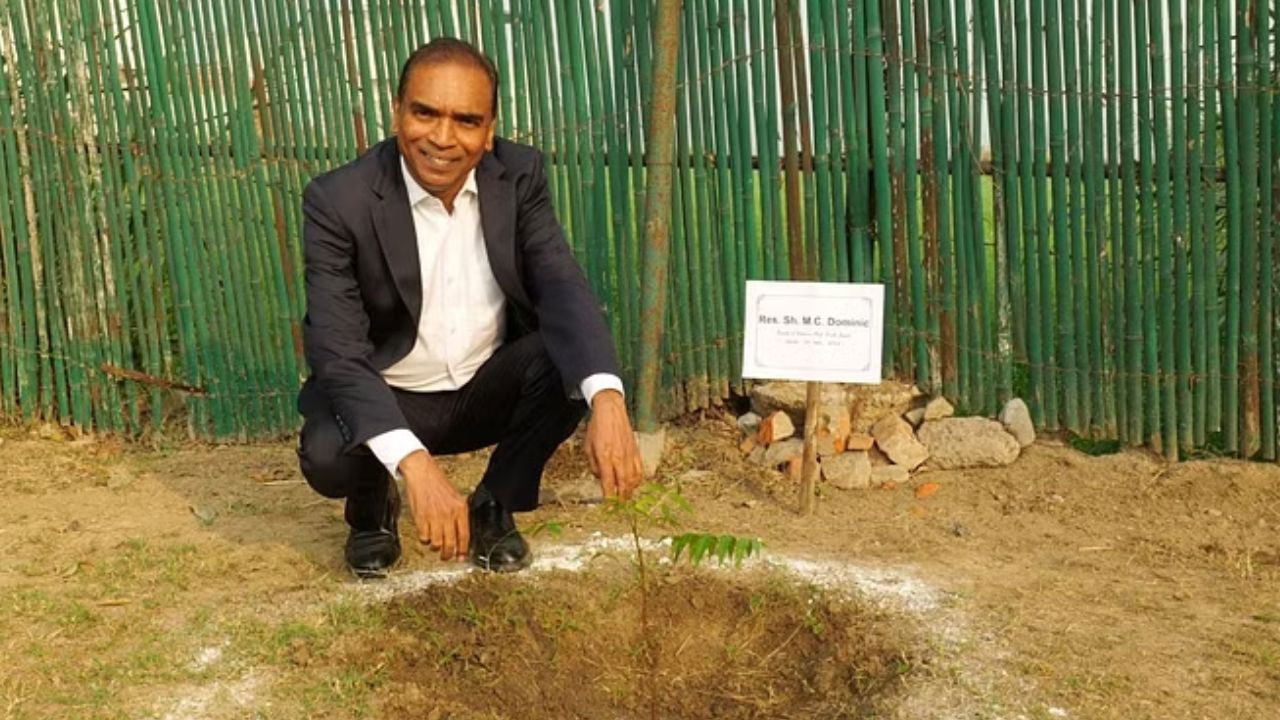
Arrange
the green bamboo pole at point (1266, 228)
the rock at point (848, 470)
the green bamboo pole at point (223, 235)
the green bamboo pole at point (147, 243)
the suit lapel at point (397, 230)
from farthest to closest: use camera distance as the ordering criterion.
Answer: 1. the green bamboo pole at point (147, 243)
2. the green bamboo pole at point (223, 235)
3. the rock at point (848, 470)
4. the green bamboo pole at point (1266, 228)
5. the suit lapel at point (397, 230)

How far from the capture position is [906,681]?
3.43m

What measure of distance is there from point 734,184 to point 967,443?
1204mm

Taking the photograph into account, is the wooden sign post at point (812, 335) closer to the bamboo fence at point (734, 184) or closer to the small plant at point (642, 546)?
the bamboo fence at point (734, 184)

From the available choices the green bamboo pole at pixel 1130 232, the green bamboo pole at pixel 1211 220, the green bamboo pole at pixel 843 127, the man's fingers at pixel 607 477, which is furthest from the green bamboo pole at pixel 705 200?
the man's fingers at pixel 607 477

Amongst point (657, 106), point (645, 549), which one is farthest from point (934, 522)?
point (657, 106)

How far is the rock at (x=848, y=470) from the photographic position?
5.08 m

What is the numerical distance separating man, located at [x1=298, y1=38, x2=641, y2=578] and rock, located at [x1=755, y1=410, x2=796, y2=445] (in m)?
1.24

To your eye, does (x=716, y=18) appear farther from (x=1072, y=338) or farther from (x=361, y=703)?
(x=361, y=703)

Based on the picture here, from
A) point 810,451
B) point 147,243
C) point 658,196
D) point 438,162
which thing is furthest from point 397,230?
point 147,243

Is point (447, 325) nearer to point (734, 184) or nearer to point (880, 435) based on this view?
point (734, 184)

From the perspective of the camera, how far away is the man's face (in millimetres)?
3598

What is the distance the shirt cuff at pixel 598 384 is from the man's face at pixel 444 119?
0.65m

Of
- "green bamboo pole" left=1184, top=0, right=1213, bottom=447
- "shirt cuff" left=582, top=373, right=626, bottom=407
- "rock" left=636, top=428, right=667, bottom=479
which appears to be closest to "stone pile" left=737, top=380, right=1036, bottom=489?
"rock" left=636, top=428, right=667, bottom=479

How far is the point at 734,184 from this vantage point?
5.19 meters
